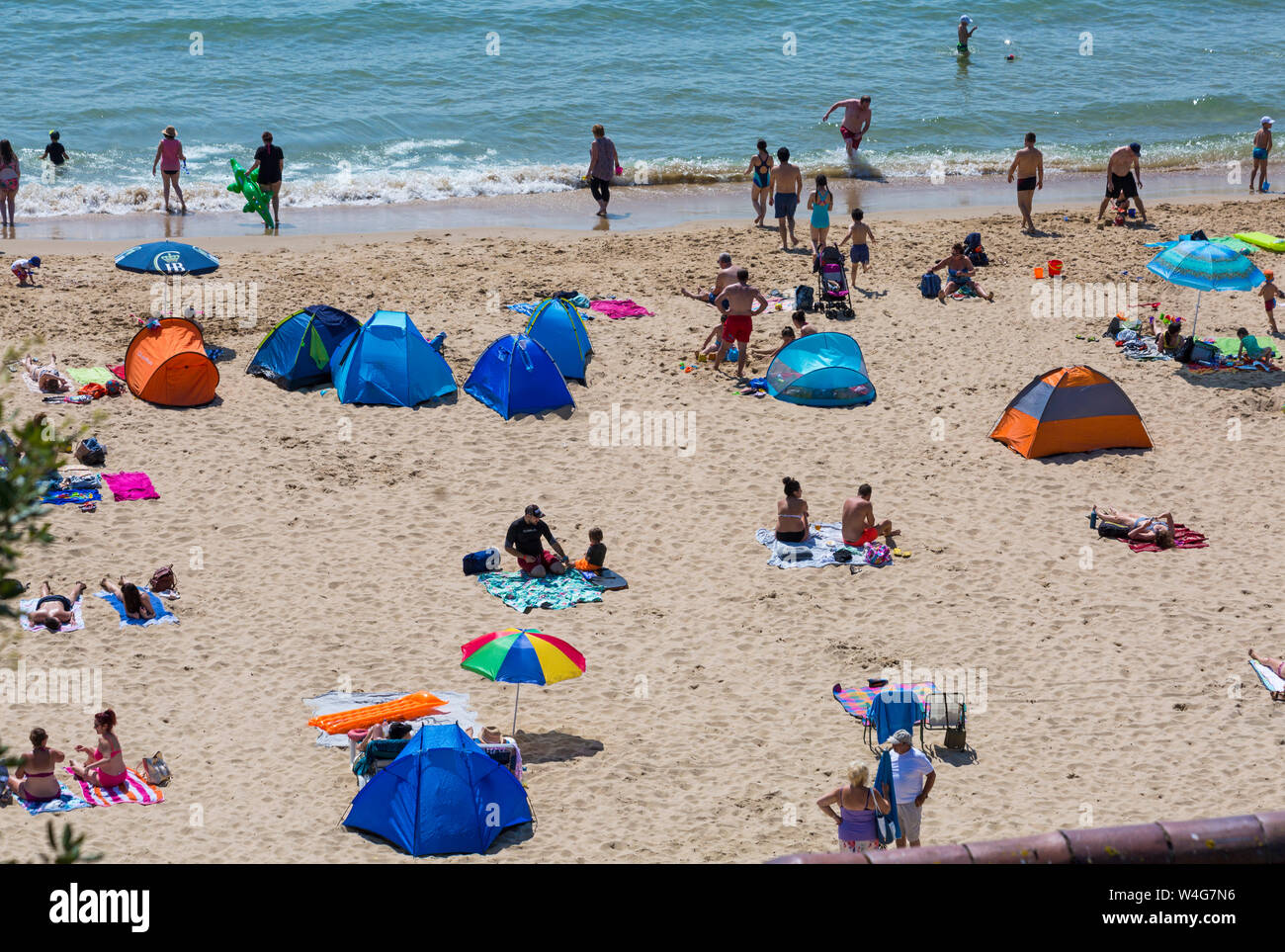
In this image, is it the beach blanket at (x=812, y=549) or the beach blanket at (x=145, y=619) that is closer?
the beach blanket at (x=145, y=619)

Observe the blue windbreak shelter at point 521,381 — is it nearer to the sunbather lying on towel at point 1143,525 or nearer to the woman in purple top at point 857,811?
the sunbather lying on towel at point 1143,525

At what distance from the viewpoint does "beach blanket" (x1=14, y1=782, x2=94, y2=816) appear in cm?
923

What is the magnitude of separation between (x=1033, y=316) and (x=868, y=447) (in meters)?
4.47

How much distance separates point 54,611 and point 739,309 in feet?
26.9

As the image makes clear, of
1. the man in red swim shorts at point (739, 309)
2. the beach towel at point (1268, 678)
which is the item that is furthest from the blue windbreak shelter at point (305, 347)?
the beach towel at point (1268, 678)

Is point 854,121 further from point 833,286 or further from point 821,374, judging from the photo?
point 821,374

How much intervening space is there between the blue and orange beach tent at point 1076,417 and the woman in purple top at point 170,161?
564 inches

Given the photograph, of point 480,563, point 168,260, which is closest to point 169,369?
point 168,260

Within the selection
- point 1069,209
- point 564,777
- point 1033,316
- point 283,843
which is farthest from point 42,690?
point 1069,209

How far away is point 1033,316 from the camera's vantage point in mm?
18016

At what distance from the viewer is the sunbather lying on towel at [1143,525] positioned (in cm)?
1284

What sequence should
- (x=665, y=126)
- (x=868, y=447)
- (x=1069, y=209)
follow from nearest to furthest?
(x=868, y=447)
(x=1069, y=209)
(x=665, y=126)
